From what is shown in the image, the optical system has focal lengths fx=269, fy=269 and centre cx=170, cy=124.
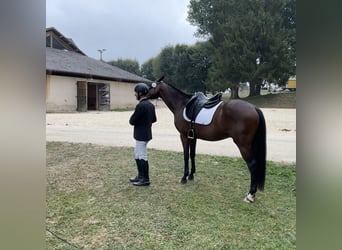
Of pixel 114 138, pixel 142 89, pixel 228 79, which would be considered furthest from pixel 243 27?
pixel 142 89

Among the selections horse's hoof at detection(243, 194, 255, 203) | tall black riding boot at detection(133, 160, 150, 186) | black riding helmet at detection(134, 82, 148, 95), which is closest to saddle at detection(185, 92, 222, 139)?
black riding helmet at detection(134, 82, 148, 95)

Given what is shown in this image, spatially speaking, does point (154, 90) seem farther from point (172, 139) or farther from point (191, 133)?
point (172, 139)

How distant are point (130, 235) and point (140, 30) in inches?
72.5

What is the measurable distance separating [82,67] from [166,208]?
11.7m

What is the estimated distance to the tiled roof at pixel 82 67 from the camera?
11.5 meters

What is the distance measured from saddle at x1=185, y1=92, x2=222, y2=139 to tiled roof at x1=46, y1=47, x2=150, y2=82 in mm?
9292

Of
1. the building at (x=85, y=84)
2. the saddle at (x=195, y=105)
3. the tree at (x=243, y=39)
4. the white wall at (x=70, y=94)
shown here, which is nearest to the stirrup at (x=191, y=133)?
the saddle at (x=195, y=105)

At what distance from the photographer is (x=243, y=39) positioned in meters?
10.6

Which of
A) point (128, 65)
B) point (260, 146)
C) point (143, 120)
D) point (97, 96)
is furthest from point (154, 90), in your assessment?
point (128, 65)

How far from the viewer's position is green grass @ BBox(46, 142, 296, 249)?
1720 millimetres

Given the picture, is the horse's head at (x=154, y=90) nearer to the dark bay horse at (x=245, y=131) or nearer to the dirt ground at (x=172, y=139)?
the dark bay horse at (x=245, y=131)
